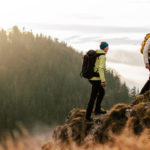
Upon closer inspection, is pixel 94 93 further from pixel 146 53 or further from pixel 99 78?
pixel 146 53

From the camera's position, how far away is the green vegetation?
125 metres

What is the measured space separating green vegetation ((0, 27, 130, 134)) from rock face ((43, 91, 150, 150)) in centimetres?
10931

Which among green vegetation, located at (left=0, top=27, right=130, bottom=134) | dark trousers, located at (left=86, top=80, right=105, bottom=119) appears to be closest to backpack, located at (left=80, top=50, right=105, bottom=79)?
dark trousers, located at (left=86, top=80, right=105, bottom=119)

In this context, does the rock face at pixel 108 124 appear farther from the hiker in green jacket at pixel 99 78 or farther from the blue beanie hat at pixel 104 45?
the blue beanie hat at pixel 104 45

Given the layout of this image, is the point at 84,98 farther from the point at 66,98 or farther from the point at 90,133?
the point at 90,133

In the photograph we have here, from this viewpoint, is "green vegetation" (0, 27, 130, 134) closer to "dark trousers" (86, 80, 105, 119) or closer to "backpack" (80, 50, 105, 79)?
"dark trousers" (86, 80, 105, 119)

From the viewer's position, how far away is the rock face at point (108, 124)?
5.88m

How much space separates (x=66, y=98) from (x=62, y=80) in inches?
965

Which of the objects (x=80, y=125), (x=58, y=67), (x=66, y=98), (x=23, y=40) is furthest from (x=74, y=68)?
(x=80, y=125)

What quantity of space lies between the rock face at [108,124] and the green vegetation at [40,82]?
109 m

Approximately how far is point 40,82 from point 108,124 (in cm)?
14961

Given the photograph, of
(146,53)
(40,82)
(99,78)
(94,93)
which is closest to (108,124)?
(94,93)

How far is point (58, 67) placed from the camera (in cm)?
17488

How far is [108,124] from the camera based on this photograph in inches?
264
